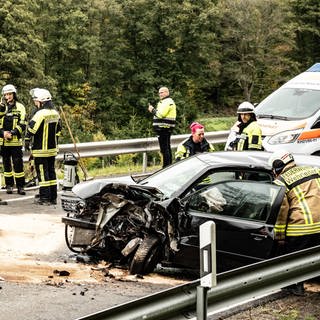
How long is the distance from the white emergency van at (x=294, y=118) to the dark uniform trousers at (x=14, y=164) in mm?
3732

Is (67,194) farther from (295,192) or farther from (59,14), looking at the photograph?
(59,14)

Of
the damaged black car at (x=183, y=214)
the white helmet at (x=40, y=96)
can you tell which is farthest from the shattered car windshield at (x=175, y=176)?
the white helmet at (x=40, y=96)

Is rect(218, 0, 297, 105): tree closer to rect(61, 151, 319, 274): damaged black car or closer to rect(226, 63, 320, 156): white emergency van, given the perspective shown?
rect(226, 63, 320, 156): white emergency van

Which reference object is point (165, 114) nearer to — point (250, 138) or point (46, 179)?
point (46, 179)

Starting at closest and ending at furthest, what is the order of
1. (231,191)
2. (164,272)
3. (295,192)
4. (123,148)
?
(295,192)
(231,191)
(164,272)
(123,148)

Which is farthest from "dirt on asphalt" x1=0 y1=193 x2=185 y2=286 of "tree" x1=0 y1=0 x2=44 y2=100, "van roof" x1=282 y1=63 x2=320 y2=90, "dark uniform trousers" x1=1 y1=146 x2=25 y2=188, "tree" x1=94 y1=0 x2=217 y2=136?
"tree" x1=94 y1=0 x2=217 y2=136

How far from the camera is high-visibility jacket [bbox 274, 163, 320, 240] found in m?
7.12

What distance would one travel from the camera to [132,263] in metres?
7.89

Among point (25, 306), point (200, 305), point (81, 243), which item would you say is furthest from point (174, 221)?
point (200, 305)

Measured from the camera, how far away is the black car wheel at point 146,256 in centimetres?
779

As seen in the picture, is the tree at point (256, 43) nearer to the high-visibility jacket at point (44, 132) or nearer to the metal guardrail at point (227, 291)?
the high-visibility jacket at point (44, 132)

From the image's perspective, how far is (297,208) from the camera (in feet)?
23.5

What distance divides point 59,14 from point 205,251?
49.5 meters

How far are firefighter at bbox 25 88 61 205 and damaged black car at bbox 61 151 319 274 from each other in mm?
3588
